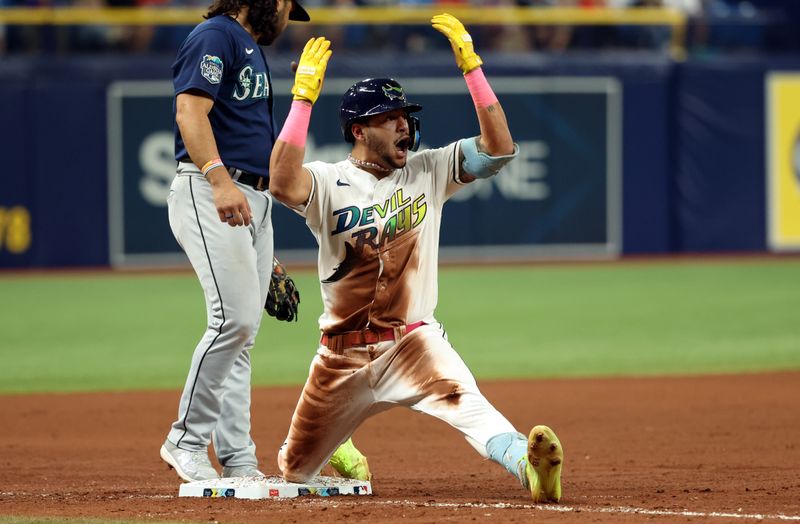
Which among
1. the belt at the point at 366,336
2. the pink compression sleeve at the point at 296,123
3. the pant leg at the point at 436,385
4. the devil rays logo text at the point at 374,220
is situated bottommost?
the pant leg at the point at 436,385

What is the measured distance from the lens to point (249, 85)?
5.34m

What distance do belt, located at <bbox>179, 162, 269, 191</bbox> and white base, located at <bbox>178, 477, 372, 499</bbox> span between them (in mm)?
1193

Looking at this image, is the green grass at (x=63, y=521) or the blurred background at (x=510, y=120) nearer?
the green grass at (x=63, y=521)

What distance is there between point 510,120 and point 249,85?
37.1 feet

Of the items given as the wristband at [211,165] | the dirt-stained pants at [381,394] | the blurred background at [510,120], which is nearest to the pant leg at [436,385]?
the dirt-stained pants at [381,394]

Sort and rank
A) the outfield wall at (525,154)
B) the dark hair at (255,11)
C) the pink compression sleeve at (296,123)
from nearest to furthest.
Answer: the pink compression sleeve at (296,123)
the dark hair at (255,11)
the outfield wall at (525,154)

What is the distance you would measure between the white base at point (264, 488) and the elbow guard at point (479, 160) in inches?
52.5

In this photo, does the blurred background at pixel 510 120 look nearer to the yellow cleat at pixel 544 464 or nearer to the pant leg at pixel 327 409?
the pant leg at pixel 327 409

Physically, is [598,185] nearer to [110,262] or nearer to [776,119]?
[776,119]

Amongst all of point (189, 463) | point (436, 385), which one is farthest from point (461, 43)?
point (189, 463)

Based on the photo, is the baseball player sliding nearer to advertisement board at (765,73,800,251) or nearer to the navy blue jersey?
the navy blue jersey

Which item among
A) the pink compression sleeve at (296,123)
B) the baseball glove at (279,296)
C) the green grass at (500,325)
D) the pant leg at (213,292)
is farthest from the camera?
→ the green grass at (500,325)

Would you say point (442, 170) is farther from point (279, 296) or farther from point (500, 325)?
point (500, 325)

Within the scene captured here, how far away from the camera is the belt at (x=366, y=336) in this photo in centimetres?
509
